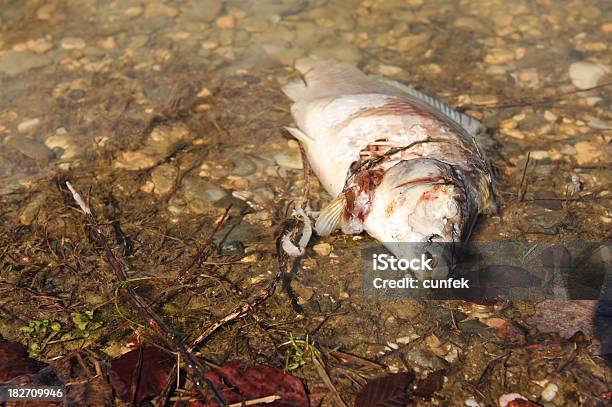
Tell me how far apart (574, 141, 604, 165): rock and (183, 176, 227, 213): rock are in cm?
293

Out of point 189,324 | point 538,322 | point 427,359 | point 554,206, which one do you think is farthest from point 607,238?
point 189,324

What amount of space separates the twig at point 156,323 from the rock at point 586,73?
14.9 ft

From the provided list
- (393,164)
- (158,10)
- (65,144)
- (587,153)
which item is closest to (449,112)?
(587,153)

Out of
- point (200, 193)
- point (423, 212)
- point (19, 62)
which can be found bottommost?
point (200, 193)

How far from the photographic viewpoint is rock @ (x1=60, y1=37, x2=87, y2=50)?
6727mm

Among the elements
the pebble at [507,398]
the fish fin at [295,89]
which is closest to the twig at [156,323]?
the pebble at [507,398]

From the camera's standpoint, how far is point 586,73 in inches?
238

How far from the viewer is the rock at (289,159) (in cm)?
512

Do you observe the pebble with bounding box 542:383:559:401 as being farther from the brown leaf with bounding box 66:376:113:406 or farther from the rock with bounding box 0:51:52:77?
the rock with bounding box 0:51:52:77

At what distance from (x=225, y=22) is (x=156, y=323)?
14.7ft

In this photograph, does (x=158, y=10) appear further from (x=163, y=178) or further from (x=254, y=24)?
(x=163, y=178)

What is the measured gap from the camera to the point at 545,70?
243 inches

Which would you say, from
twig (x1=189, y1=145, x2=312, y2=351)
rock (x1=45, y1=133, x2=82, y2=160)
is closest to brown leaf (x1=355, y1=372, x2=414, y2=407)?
twig (x1=189, y1=145, x2=312, y2=351)

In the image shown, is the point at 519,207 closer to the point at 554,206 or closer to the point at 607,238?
the point at 554,206
